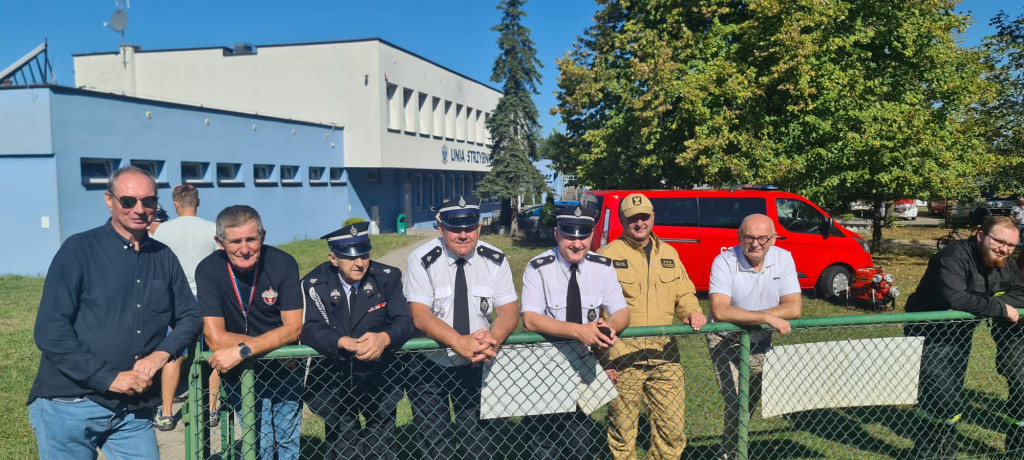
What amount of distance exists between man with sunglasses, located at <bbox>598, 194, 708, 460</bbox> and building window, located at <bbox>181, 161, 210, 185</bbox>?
16.3 metres

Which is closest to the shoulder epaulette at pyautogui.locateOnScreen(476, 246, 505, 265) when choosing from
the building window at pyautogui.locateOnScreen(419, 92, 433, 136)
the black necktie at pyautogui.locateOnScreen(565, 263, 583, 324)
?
the black necktie at pyautogui.locateOnScreen(565, 263, 583, 324)

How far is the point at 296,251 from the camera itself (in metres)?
18.1

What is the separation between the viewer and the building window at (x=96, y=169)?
14.1 m

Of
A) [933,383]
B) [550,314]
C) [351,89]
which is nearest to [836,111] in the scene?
[933,383]

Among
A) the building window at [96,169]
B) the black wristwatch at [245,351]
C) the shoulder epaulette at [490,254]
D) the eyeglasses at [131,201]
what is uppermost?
the building window at [96,169]

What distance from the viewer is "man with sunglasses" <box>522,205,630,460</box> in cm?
338

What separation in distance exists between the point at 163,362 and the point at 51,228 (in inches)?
533

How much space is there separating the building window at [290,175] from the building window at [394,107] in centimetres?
486

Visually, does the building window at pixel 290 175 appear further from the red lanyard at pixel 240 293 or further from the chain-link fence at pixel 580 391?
the red lanyard at pixel 240 293

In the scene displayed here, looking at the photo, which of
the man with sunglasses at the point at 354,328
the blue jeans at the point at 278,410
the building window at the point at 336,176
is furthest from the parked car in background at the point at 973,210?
the blue jeans at the point at 278,410

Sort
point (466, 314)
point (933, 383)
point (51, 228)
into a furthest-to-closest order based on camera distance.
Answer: point (51, 228), point (933, 383), point (466, 314)

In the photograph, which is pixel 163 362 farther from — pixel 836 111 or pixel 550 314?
pixel 836 111

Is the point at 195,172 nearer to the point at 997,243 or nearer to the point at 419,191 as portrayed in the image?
the point at 419,191

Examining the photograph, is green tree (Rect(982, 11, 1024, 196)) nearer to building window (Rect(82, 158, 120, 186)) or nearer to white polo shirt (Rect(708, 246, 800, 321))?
white polo shirt (Rect(708, 246, 800, 321))
